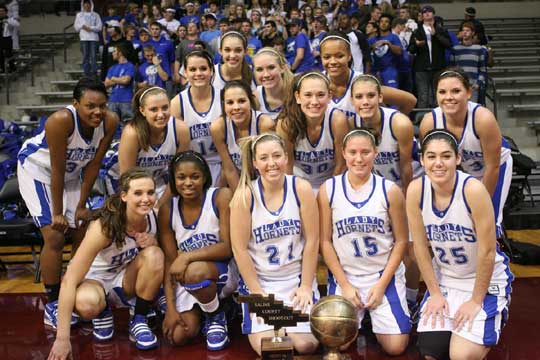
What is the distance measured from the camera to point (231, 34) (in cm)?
448

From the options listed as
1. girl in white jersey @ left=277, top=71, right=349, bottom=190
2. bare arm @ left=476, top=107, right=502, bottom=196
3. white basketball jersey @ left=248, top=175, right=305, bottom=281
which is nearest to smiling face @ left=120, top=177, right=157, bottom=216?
white basketball jersey @ left=248, top=175, right=305, bottom=281

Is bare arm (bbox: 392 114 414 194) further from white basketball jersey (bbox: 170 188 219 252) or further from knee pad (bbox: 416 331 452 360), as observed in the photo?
white basketball jersey (bbox: 170 188 219 252)

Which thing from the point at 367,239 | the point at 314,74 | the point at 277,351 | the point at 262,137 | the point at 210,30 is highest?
the point at 210,30

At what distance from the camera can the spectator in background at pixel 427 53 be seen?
8.11m

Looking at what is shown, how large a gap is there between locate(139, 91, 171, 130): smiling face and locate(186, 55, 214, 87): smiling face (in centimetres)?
33

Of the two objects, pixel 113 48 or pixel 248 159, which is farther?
pixel 113 48

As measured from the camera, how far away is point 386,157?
4070mm

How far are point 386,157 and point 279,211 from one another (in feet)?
2.68

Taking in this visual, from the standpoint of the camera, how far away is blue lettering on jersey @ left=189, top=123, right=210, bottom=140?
4.31 meters

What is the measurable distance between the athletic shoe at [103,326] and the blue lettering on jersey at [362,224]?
145 centimetres

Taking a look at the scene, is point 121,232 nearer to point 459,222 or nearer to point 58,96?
point 459,222

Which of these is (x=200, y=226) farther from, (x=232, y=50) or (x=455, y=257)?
(x=455, y=257)

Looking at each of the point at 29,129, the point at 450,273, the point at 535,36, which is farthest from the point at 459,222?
the point at 535,36

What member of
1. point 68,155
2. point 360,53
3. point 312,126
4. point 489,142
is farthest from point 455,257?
point 360,53
